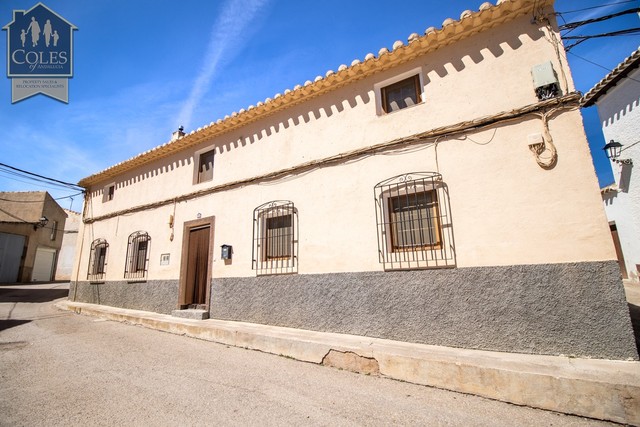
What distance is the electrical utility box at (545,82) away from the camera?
12.3ft

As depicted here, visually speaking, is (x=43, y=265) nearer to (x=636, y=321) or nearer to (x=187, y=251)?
(x=187, y=251)

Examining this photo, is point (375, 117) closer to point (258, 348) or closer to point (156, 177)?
point (258, 348)

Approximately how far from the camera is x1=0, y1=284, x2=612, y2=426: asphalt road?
8.34 feet

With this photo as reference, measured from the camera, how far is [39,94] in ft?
27.1

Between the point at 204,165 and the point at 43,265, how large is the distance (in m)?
21.9

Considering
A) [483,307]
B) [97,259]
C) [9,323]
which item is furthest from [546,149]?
[97,259]

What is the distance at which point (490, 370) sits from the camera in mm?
2953

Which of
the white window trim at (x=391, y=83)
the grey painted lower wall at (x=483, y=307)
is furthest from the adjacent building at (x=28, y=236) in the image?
the white window trim at (x=391, y=83)

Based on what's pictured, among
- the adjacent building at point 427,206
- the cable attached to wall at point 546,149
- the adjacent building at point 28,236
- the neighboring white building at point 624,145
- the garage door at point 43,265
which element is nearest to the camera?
the adjacent building at point 427,206

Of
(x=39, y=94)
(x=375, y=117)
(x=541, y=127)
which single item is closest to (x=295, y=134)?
(x=375, y=117)

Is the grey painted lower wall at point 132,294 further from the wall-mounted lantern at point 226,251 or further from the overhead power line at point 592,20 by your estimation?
the overhead power line at point 592,20

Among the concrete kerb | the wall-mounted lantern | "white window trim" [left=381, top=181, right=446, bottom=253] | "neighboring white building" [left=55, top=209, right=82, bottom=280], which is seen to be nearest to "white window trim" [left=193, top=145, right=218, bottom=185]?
the wall-mounted lantern

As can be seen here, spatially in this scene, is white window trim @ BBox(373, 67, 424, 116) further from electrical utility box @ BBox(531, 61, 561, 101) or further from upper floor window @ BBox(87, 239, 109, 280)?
upper floor window @ BBox(87, 239, 109, 280)
